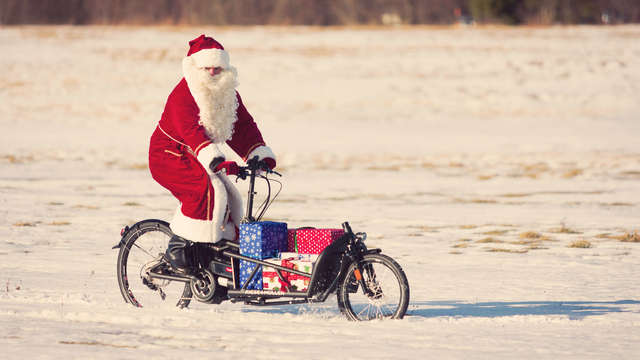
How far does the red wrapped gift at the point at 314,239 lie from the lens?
284 inches

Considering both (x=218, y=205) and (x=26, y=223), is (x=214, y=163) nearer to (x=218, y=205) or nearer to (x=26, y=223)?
(x=218, y=205)

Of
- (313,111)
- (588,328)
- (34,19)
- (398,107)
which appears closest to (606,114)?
(398,107)

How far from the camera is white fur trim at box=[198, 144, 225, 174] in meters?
7.00

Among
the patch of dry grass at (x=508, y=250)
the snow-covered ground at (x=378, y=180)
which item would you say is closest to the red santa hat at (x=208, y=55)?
the snow-covered ground at (x=378, y=180)

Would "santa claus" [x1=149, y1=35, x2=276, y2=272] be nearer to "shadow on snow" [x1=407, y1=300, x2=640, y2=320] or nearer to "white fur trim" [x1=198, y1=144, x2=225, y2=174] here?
"white fur trim" [x1=198, y1=144, x2=225, y2=174]

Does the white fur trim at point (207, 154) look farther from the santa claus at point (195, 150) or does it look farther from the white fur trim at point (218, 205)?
the white fur trim at point (218, 205)

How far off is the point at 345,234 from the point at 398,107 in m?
21.4

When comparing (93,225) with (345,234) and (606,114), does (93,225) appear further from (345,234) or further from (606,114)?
(606,114)

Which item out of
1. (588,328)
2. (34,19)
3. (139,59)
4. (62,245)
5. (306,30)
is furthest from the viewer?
(34,19)

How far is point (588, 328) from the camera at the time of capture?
7141 millimetres

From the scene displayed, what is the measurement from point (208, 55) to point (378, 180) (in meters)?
11.5

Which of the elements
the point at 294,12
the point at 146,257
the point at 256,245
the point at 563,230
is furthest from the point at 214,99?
the point at 294,12

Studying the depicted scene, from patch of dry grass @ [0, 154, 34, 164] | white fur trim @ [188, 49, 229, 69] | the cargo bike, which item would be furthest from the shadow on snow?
patch of dry grass @ [0, 154, 34, 164]

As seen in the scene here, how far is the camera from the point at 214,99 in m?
7.39
